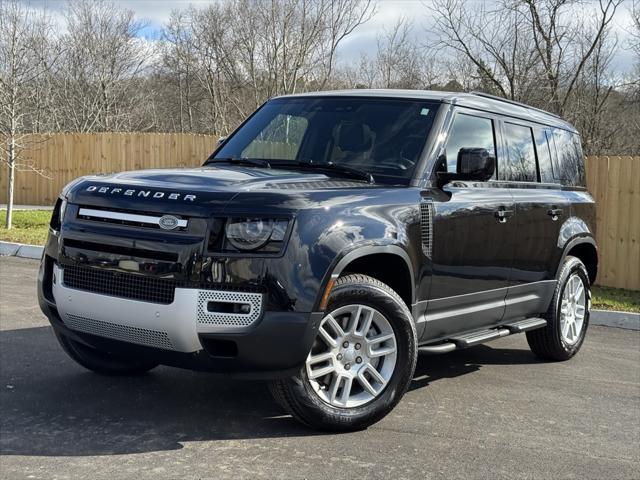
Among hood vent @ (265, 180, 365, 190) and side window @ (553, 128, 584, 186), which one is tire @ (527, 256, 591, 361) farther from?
hood vent @ (265, 180, 365, 190)

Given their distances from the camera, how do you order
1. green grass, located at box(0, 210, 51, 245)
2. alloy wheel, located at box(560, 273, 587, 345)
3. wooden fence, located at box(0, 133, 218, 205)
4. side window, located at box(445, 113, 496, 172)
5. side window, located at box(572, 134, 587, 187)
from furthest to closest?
wooden fence, located at box(0, 133, 218, 205), green grass, located at box(0, 210, 51, 245), side window, located at box(572, 134, 587, 187), alloy wheel, located at box(560, 273, 587, 345), side window, located at box(445, 113, 496, 172)

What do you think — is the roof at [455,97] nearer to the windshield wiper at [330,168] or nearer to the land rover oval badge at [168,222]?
the windshield wiper at [330,168]

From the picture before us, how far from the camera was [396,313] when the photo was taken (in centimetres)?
438

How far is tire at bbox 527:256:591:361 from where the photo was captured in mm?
6340

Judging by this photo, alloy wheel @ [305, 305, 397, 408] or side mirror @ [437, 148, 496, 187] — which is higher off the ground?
side mirror @ [437, 148, 496, 187]

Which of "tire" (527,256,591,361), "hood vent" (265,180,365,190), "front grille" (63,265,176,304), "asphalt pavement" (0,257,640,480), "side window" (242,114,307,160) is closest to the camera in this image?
"asphalt pavement" (0,257,640,480)

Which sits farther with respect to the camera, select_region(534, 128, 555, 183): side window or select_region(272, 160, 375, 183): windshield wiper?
select_region(534, 128, 555, 183): side window

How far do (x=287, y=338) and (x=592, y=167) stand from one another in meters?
8.27

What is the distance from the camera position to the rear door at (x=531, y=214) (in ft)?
19.0

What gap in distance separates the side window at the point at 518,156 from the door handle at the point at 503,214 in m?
0.33

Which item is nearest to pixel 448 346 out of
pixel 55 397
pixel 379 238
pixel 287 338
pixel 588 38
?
pixel 379 238

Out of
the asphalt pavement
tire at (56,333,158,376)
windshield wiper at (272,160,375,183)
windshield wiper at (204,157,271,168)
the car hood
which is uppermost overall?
windshield wiper at (204,157,271,168)

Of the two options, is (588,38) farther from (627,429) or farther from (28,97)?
(627,429)

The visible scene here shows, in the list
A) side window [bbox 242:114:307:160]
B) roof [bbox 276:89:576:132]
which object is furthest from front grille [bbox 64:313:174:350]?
roof [bbox 276:89:576:132]
